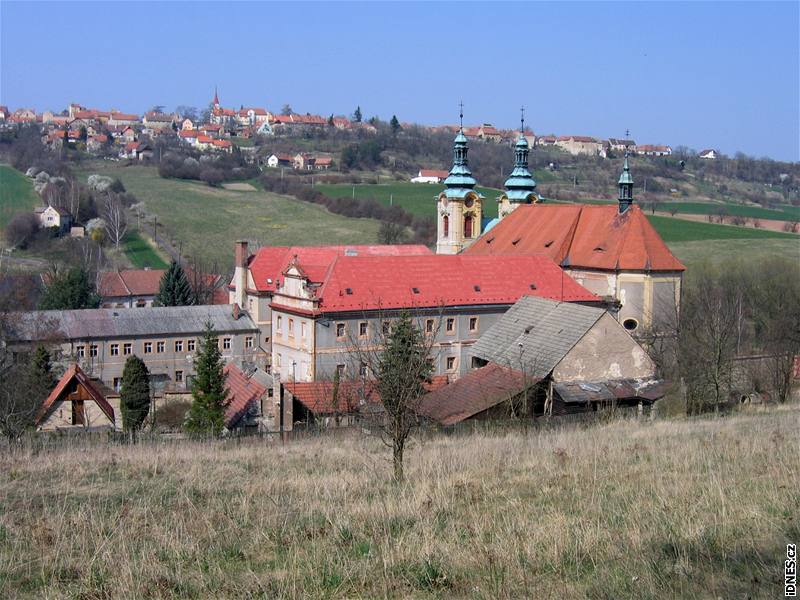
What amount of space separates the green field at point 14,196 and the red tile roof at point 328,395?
2438 inches

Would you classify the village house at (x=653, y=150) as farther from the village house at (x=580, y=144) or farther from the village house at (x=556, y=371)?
the village house at (x=556, y=371)

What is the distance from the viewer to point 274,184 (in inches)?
4830

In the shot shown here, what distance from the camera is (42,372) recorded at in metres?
36.9

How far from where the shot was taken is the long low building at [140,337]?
1818 inches

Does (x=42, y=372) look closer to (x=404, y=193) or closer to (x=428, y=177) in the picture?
(x=404, y=193)

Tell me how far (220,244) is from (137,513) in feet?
279

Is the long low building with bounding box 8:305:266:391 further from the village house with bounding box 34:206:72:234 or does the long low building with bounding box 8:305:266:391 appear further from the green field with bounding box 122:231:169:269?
the village house with bounding box 34:206:72:234

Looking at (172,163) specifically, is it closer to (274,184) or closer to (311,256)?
(274,184)

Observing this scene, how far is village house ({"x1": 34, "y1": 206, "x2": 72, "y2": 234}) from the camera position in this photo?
87438mm

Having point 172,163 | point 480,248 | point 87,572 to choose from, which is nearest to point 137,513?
point 87,572

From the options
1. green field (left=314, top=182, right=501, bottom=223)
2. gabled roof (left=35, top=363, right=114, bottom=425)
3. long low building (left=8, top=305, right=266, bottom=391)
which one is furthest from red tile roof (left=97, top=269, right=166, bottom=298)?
green field (left=314, top=182, right=501, bottom=223)

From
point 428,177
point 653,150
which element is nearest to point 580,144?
point 653,150

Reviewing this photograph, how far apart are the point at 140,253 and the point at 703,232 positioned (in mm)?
54117

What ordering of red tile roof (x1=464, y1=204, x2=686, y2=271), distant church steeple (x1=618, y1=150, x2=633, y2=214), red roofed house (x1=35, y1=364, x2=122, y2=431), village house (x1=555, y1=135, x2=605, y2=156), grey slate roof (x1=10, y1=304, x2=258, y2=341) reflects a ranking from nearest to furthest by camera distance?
red roofed house (x1=35, y1=364, x2=122, y2=431)
grey slate roof (x1=10, y1=304, x2=258, y2=341)
red tile roof (x1=464, y1=204, x2=686, y2=271)
distant church steeple (x1=618, y1=150, x2=633, y2=214)
village house (x1=555, y1=135, x2=605, y2=156)
